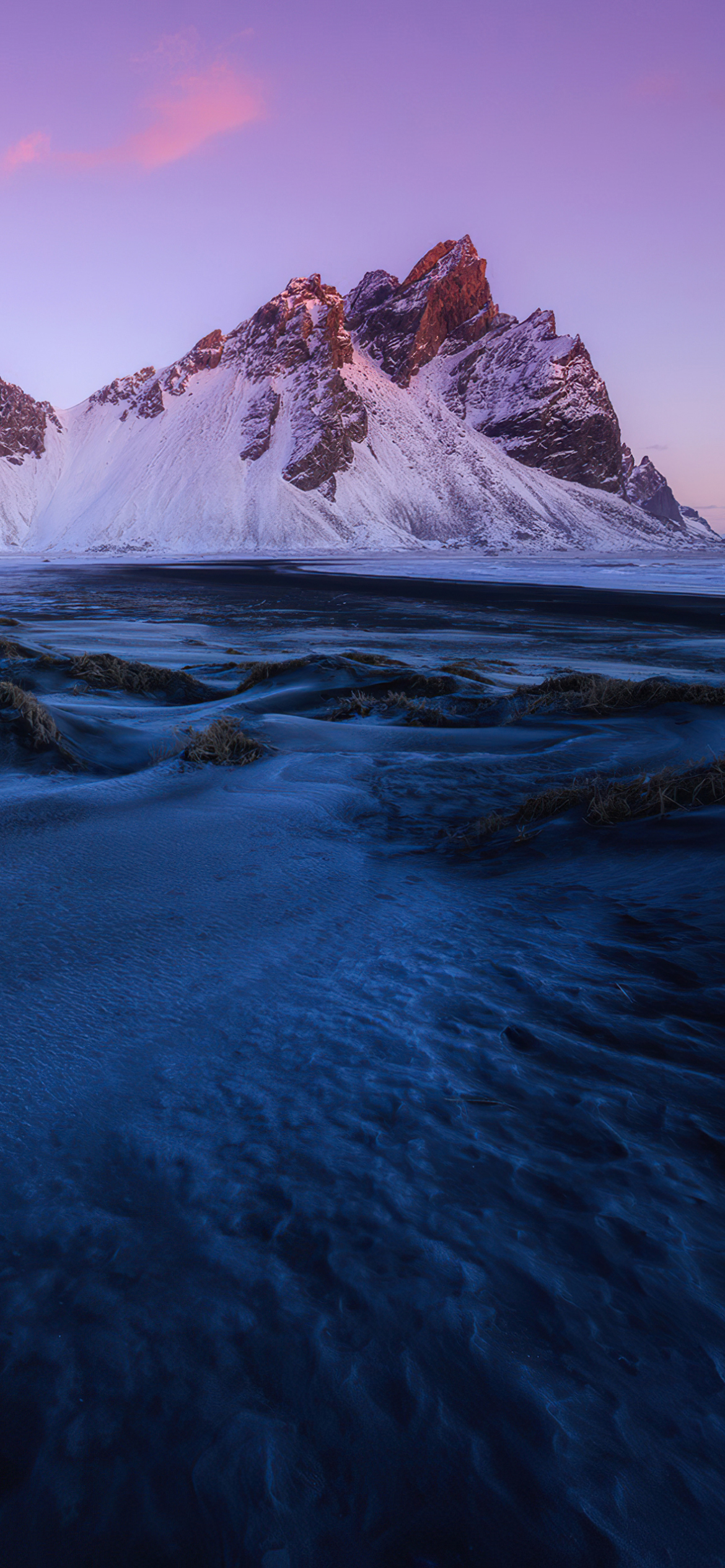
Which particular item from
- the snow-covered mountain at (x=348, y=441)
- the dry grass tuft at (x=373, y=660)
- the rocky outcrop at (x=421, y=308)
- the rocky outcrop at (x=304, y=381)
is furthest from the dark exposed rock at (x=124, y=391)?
the dry grass tuft at (x=373, y=660)

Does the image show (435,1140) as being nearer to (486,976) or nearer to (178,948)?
(486,976)

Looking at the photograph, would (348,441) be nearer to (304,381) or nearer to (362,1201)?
(304,381)

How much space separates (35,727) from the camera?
552cm

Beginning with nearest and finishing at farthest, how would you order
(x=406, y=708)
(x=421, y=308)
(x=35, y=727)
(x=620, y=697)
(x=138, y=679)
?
(x=35, y=727) → (x=620, y=697) → (x=406, y=708) → (x=138, y=679) → (x=421, y=308)

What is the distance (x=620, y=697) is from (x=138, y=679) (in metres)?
5.34

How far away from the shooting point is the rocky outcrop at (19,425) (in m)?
132

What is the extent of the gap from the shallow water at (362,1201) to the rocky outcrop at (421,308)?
178 m

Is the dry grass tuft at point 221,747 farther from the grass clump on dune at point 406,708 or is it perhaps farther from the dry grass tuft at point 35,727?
the grass clump on dune at point 406,708

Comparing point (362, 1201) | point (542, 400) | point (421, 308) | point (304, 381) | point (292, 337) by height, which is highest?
point (421, 308)

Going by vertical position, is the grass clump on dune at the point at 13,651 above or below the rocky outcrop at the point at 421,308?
below

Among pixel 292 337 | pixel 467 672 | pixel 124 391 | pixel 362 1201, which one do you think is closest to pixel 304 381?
pixel 292 337

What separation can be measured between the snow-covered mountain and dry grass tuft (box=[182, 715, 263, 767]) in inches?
3978

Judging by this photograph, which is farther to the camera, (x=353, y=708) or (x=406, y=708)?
(x=353, y=708)

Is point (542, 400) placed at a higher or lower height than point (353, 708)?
higher
